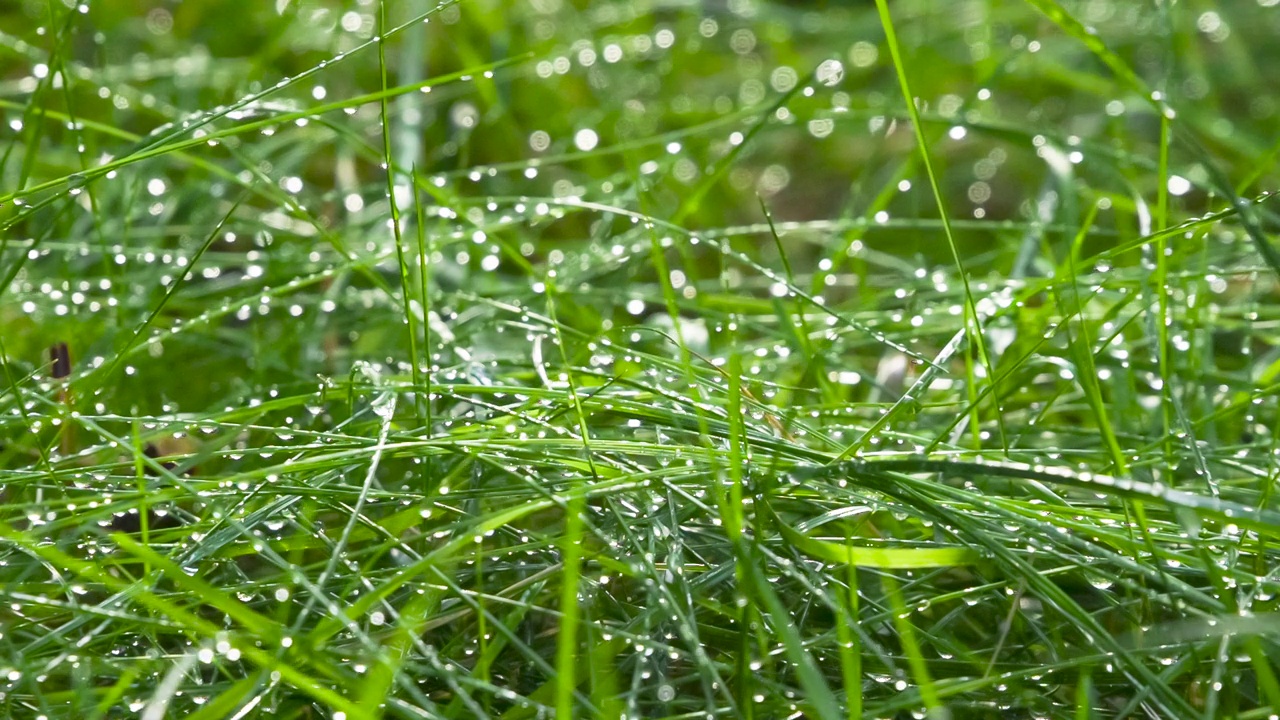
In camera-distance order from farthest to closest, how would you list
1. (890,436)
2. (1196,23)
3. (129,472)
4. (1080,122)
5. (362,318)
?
1. (1196,23)
2. (1080,122)
3. (362,318)
4. (129,472)
5. (890,436)

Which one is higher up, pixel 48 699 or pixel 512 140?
pixel 512 140

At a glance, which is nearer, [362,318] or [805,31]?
[362,318]

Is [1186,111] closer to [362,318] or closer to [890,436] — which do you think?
[890,436]

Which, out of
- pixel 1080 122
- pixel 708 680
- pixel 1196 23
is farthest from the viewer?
pixel 1196 23

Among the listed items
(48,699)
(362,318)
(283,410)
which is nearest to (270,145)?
(362,318)

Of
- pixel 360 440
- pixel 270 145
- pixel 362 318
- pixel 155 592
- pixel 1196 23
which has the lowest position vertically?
pixel 155 592

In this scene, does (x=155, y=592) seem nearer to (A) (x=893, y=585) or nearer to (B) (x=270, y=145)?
(A) (x=893, y=585)

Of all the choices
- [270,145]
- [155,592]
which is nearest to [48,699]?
[155,592]
